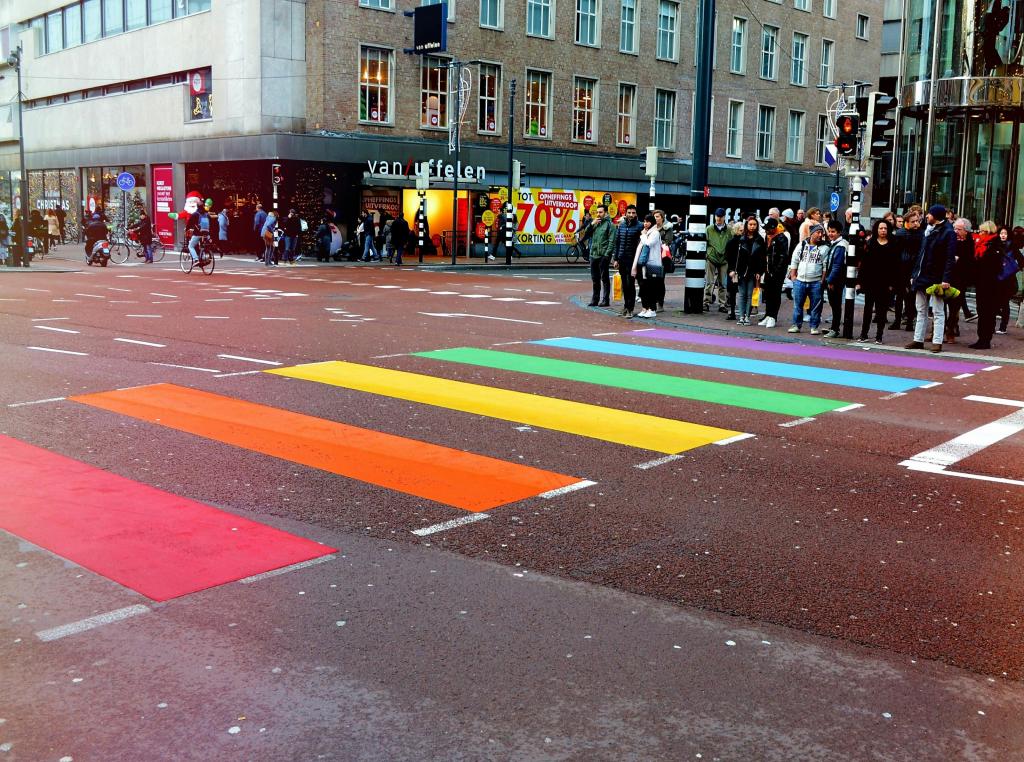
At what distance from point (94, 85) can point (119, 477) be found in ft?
151

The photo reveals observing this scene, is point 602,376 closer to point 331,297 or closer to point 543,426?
point 543,426

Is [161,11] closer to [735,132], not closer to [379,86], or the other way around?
[379,86]

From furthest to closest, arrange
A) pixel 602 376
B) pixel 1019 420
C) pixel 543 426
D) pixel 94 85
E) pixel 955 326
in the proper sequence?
pixel 94 85
pixel 955 326
pixel 602 376
pixel 1019 420
pixel 543 426

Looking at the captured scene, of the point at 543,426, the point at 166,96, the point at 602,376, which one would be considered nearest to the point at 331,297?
the point at 602,376

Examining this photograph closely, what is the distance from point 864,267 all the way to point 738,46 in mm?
40685

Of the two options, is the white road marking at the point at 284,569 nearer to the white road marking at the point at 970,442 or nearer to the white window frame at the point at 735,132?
the white road marking at the point at 970,442

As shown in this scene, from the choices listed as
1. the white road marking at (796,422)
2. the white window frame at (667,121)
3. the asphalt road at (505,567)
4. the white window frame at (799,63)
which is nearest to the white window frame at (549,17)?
the white window frame at (667,121)

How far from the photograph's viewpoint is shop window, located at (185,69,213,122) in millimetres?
40625

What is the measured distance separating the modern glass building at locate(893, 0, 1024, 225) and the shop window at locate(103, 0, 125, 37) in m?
34.7

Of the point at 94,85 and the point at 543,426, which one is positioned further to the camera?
the point at 94,85

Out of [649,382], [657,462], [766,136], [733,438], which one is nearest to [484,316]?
[649,382]

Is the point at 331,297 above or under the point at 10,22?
under

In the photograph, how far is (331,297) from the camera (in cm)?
2189

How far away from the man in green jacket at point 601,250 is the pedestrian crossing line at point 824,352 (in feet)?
8.51
